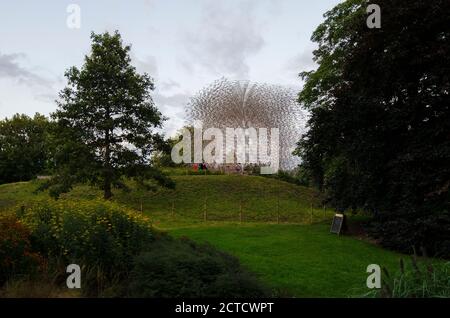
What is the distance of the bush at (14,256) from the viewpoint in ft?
30.4

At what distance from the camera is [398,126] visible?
64.1ft

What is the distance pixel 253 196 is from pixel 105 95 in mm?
15598

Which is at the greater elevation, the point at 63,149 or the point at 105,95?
the point at 105,95

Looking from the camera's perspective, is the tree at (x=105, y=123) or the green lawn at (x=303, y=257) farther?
the tree at (x=105, y=123)

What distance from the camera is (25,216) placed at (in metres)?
12.3

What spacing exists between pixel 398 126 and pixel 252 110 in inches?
2086

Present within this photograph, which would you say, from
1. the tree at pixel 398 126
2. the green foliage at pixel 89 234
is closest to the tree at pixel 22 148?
the tree at pixel 398 126

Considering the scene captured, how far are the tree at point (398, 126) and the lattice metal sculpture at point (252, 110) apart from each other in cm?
4746

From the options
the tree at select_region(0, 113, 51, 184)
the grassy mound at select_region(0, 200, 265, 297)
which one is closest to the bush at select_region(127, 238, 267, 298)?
the grassy mound at select_region(0, 200, 265, 297)

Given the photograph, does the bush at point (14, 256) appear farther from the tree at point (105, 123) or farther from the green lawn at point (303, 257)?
the tree at point (105, 123)

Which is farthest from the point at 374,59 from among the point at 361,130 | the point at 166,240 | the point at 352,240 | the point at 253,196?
the point at 253,196

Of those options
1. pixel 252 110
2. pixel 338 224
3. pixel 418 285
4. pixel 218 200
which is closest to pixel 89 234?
pixel 418 285

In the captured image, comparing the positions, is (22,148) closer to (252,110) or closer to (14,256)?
(252,110)
